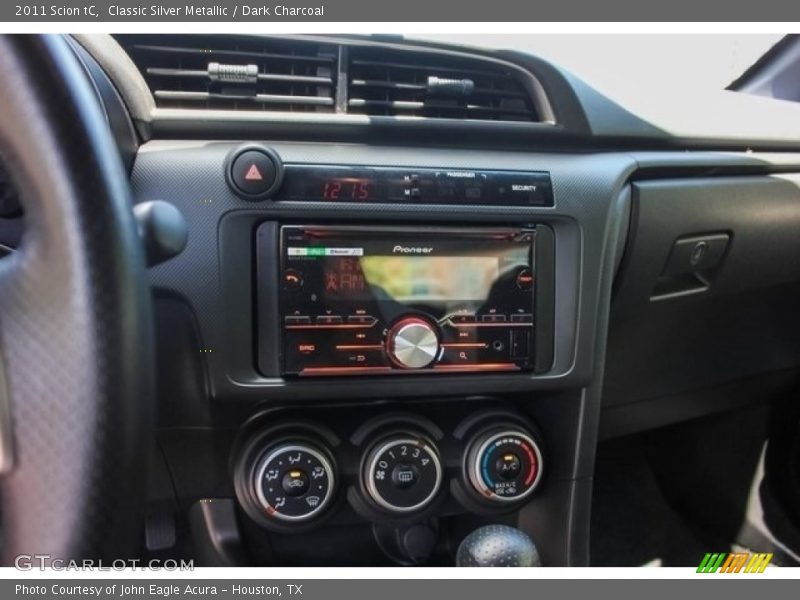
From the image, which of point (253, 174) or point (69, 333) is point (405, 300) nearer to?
point (253, 174)

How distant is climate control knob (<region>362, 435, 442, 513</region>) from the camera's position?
43.7 inches

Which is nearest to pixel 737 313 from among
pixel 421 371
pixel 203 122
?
pixel 421 371

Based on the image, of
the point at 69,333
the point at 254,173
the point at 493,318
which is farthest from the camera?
the point at 493,318

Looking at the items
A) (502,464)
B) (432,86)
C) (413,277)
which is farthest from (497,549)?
(432,86)

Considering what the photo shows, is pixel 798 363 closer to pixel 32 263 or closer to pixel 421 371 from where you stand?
pixel 421 371

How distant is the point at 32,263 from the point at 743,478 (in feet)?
5.12

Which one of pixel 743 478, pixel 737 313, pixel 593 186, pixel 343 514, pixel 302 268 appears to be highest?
pixel 593 186

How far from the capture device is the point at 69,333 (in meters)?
0.57

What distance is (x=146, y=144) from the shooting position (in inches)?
40.2

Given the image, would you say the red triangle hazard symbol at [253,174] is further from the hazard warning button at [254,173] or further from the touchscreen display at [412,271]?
the touchscreen display at [412,271]

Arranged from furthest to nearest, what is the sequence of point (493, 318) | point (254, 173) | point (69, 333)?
point (493, 318) → point (254, 173) → point (69, 333)

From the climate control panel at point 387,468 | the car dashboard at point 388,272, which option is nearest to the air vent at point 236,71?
the car dashboard at point 388,272

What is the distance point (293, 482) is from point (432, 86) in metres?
0.60

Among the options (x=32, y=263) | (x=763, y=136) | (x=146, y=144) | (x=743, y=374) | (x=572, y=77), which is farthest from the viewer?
(x=743, y=374)
